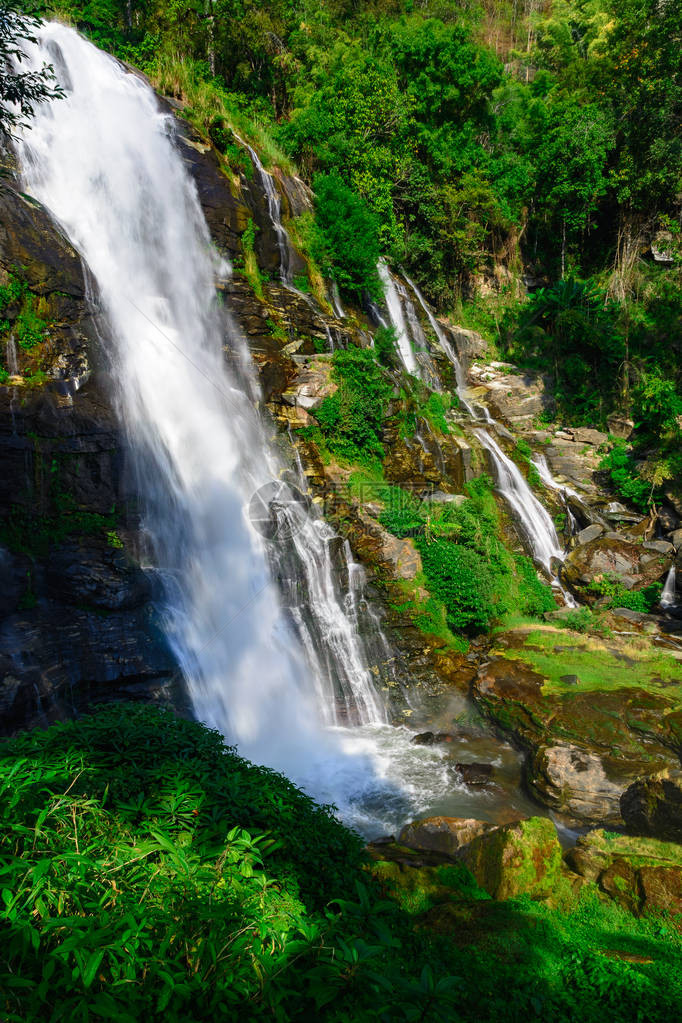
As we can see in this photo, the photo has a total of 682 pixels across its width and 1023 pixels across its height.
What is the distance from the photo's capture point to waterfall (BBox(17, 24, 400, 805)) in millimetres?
10289

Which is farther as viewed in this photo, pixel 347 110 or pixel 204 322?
pixel 347 110

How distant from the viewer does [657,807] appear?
277 inches

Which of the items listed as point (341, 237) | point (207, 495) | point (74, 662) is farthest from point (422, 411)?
point (74, 662)

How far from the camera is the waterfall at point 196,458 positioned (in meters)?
10.3

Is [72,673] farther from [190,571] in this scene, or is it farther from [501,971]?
[501,971]

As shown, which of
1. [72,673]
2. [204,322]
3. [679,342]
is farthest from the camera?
[679,342]

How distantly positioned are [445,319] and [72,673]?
22.6 m

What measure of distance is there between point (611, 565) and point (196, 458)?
11053mm

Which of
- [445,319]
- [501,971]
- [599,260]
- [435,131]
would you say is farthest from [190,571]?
[599,260]

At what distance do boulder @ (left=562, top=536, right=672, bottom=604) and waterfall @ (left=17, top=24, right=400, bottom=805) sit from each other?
6631 millimetres

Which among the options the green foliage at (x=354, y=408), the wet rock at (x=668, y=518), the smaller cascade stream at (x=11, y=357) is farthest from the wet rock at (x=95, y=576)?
the wet rock at (x=668, y=518)

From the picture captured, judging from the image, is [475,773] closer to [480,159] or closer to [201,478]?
[201,478]

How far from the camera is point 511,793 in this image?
347 inches

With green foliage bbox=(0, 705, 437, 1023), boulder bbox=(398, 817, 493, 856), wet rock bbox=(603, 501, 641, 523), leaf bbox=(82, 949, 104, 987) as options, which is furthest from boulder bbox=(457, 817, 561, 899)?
wet rock bbox=(603, 501, 641, 523)
